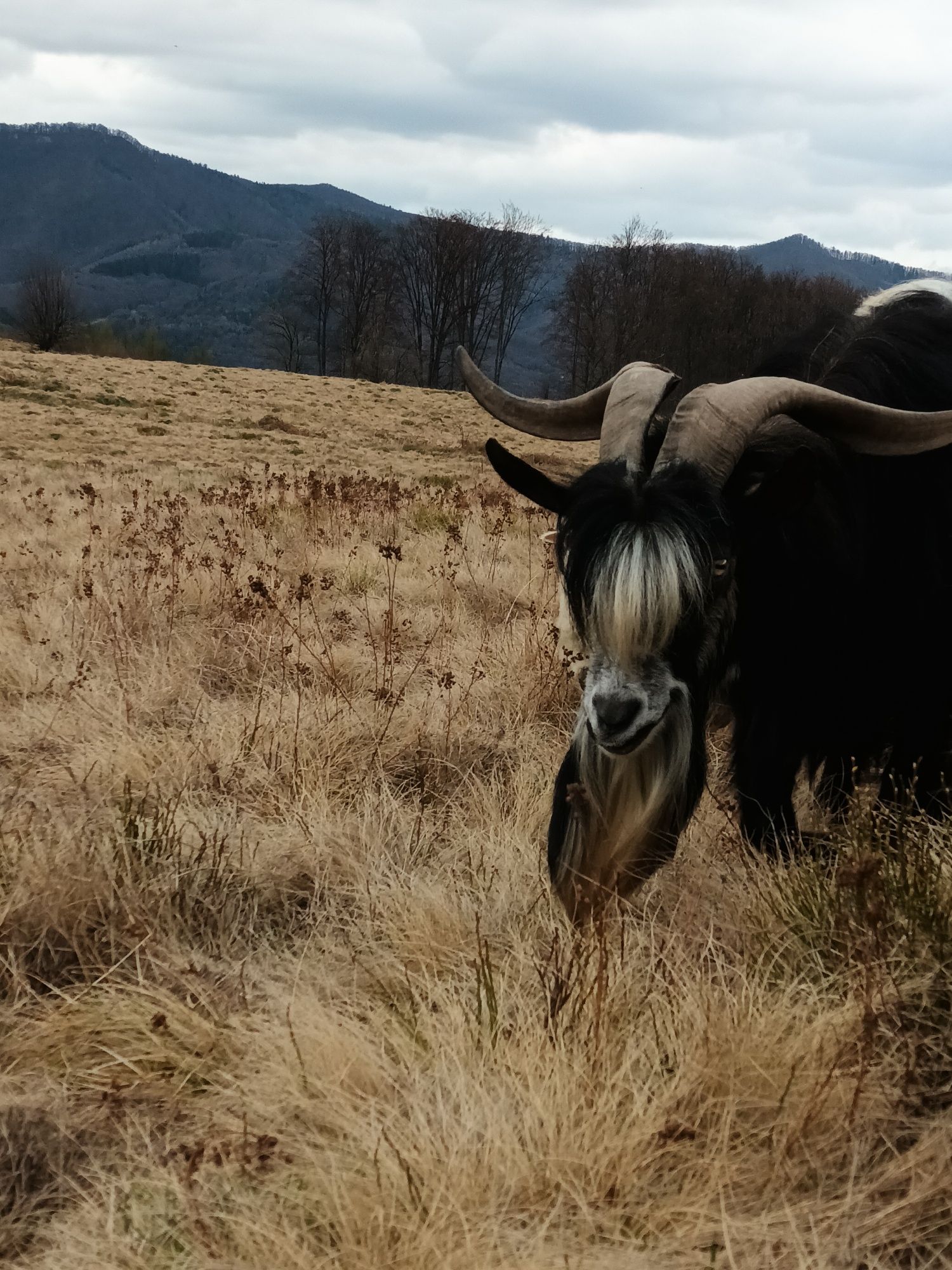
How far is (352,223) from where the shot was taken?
78875 millimetres

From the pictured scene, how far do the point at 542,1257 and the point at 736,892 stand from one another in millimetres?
1408

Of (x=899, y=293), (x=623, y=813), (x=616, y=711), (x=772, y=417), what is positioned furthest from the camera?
(x=899, y=293)

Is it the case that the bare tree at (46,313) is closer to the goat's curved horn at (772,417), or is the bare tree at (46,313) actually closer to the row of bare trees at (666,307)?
the row of bare trees at (666,307)

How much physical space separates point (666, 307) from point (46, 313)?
3506cm

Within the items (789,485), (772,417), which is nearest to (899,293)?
(772,417)

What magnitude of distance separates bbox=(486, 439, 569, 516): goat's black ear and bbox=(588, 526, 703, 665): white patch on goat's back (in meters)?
0.36

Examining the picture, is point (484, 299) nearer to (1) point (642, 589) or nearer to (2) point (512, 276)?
(2) point (512, 276)

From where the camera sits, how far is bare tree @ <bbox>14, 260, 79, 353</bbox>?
5931 centimetres

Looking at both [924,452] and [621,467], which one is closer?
[621,467]

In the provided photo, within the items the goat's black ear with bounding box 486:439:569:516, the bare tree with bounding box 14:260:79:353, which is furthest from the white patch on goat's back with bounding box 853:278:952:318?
the bare tree with bounding box 14:260:79:353

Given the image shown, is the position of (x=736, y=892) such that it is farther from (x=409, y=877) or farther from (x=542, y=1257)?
(x=542, y=1257)

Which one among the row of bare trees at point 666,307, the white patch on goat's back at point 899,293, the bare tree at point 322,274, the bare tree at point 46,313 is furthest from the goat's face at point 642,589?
the bare tree at point 322,274

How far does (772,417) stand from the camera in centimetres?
298

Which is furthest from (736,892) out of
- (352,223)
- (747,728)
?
(352,223)
